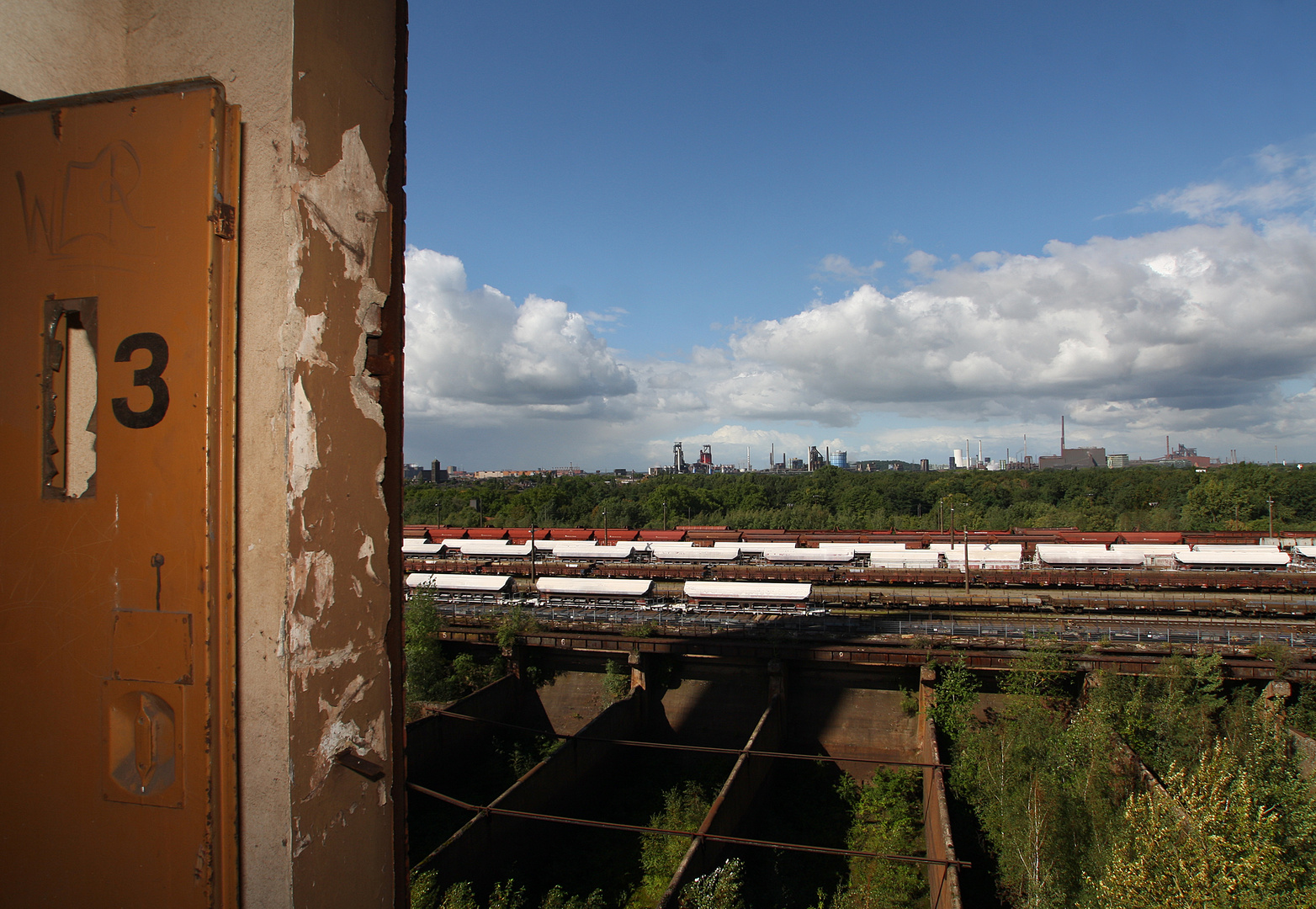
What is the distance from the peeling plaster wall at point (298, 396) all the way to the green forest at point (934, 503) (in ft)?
121

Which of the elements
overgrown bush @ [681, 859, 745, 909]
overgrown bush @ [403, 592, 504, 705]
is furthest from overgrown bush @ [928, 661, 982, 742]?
overgrown bush @ [403, 592, 504, 705]

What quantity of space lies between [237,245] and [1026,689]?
61.2 feet

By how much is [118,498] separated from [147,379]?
28 cm

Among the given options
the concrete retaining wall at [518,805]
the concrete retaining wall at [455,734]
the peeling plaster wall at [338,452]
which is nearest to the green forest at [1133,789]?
the concrete retaining wall at [518,805]

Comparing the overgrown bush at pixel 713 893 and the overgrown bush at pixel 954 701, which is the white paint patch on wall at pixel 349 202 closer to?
the overgrown bush at pixel 713 893

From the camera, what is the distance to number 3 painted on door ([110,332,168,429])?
1412 millimetres

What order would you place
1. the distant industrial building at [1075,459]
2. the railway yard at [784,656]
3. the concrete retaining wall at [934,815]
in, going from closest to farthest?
the concrete retaining wall at [934,815]
the railway yard at [784,656]
the distant industrial building at [1075,459]

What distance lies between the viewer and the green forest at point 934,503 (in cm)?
4538

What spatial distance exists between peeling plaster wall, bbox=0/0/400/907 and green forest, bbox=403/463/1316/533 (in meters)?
36.9

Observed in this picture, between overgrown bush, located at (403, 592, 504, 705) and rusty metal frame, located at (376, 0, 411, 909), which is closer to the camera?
rusty metal frame, located at (376, 0, 411, 909)

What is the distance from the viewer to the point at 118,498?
142 cm

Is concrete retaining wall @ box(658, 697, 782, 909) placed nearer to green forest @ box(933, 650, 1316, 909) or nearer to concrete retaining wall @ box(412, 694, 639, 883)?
concrete retaining wall @ box(412, 694, 639, 883)

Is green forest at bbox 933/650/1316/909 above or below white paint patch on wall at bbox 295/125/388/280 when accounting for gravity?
below

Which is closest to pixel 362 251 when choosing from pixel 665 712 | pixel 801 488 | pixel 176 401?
pixel 176 401
